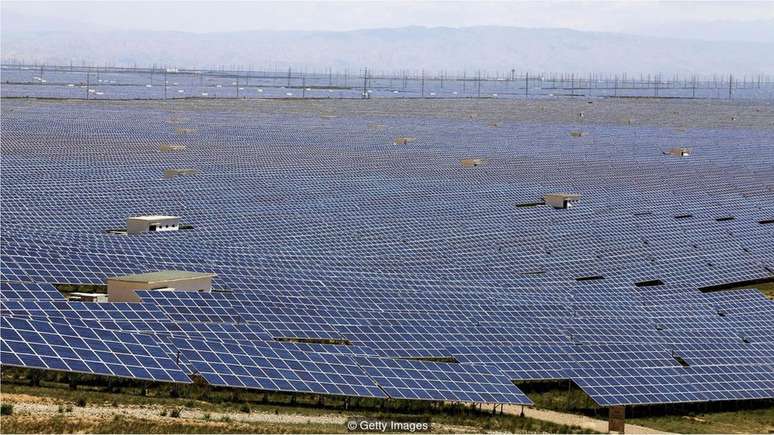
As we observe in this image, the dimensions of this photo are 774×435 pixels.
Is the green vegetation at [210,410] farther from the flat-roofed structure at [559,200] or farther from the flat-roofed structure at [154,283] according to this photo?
the flat-roofed structure at [559,200]

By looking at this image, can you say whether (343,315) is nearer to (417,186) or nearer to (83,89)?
(417,186)

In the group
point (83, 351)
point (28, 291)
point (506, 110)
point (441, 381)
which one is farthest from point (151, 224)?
point (506, 110)

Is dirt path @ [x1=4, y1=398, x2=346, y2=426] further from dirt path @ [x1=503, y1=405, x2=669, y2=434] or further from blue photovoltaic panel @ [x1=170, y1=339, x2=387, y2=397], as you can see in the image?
dirt path @ [x1=503, y1=405, x2=669, y2=434]

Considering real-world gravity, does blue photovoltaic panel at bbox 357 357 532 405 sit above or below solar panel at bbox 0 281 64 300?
below

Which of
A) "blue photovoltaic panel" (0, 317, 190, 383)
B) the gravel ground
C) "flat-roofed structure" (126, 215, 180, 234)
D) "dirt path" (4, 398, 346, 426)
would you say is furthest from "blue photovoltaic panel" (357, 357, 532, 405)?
the gravel ground

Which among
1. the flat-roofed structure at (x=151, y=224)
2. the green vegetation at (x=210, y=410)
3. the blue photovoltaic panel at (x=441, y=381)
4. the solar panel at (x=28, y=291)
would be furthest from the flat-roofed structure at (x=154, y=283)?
the flat-roofed structure at (x=151, y=224)

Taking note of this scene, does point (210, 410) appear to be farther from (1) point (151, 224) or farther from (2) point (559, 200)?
(2) point (559, 200)

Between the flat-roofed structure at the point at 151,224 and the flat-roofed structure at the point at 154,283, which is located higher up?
the flat-roofed structure at the point at 154,283
